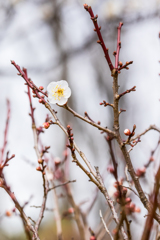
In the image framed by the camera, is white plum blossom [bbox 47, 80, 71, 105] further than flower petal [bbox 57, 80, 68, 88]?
No

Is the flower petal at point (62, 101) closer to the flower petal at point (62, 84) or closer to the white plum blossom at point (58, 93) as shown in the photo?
the white plum blossom at point (58, 93)

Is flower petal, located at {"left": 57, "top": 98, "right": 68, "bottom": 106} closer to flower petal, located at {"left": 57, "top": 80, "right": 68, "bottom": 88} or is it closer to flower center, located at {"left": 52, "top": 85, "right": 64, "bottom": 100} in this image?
flower center, located at {"left": 52, "top": 85, "right": 64, "bottom": 100}

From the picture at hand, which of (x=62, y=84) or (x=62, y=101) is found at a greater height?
(x=62, y=84)

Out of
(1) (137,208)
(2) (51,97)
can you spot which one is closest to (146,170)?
(1) (137,208)

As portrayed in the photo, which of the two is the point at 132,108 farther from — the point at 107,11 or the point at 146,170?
the point at 146,170

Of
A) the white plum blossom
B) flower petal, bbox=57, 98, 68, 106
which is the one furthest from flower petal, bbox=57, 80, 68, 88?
flower petal, bbox=57, 98, 68, 106

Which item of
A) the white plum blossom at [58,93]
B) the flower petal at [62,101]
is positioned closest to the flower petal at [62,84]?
the white plum blossom at [58,93]

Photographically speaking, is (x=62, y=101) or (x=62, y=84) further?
(x=62, y=84)

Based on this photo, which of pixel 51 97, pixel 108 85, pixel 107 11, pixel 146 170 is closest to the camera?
pixel 51 97
